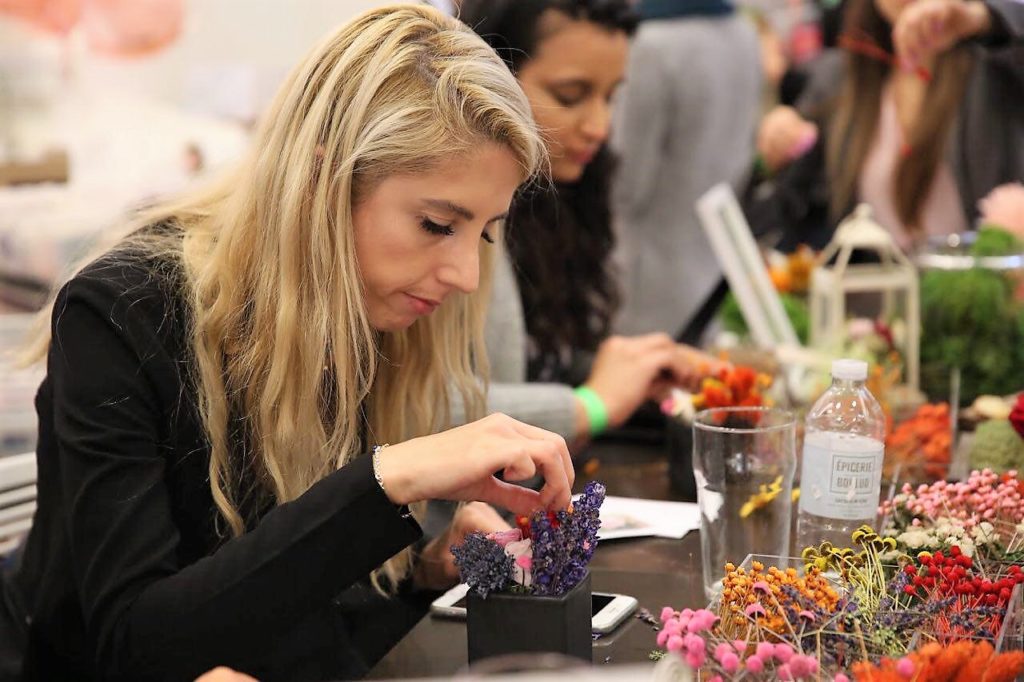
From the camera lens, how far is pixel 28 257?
9.13ft

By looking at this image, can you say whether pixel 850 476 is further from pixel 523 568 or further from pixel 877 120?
pixel 877 120

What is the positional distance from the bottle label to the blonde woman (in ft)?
1.11

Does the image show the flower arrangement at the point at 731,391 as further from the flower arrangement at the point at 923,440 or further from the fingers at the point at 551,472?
the fingers at the point at 551,472

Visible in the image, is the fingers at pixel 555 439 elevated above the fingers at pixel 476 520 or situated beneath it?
elevated above

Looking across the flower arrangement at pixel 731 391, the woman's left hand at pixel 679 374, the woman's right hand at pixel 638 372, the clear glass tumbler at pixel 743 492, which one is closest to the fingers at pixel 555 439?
the clear glass tumbler at pixel 743 492

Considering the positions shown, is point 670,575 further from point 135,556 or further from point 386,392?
point 135,556

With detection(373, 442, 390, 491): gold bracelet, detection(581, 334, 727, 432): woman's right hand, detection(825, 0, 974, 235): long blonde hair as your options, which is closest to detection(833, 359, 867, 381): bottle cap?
detection(373, 442, 390, 491): gold bracelet

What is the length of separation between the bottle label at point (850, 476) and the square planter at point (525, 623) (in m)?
0.38

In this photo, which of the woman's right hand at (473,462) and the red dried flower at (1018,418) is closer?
the woman's right hand at (473,462)

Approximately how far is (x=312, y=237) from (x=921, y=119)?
6.23ft

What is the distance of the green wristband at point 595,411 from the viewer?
2.13 m

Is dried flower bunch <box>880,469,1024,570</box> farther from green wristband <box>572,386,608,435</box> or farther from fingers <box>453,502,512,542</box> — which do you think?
green wristband <box>572,386,608,435</box>

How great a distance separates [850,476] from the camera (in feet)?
4.41

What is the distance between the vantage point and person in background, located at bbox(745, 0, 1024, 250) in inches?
104
